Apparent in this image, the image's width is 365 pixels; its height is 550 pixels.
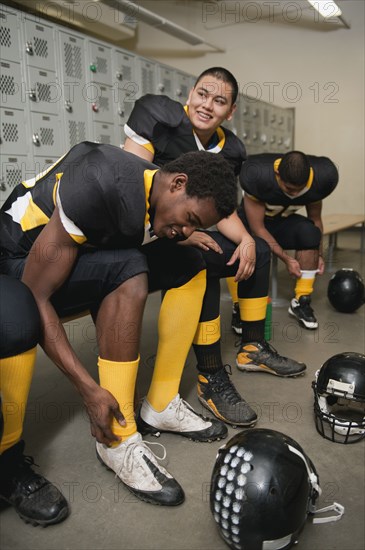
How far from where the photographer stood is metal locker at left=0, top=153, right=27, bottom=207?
3.14m

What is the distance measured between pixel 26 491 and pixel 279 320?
1857 millimetres

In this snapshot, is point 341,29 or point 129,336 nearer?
point 129,336

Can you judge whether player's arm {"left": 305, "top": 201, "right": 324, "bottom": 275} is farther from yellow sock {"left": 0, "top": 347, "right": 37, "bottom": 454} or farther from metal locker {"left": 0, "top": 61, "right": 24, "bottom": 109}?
metal locker {"left": 0, "top": 61, "right": 24, "bottom": 109}

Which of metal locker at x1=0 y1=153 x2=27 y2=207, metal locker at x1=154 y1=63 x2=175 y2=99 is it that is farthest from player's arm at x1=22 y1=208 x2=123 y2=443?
metal locker at x1=154 y1=63 x2=175 y2=99

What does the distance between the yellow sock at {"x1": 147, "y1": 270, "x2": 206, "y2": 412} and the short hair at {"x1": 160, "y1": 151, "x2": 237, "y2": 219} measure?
14.8 inches

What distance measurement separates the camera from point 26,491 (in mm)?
1034

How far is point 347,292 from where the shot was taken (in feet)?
8.71

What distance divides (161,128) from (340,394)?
112 centimetres

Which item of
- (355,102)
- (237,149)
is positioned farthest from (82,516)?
(355,102)

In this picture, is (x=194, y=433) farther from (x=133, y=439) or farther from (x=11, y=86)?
(x=11, y=86)

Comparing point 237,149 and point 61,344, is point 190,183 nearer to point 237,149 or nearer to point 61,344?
point 61,344

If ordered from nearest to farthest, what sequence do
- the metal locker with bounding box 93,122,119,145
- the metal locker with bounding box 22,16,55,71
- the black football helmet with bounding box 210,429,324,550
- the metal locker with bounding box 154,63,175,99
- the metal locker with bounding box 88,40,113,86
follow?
the black football helmet with bounding box 210,429,324,550 → the metal locker with bounding box 22,16,55,71 → the metal locker with bounding box 88,40,113,86 → the metal locker with bounding box 93,122,119,145 → the metal locker with bounding box 154,63,175,99

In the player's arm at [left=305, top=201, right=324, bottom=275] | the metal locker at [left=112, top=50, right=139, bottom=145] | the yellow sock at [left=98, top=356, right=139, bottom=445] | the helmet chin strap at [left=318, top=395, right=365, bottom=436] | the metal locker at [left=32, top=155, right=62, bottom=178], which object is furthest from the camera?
the metal locker at [left=112, top=50, right=139, bottom=145]

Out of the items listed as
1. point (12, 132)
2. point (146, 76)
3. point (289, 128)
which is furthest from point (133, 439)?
point (289, 128)
